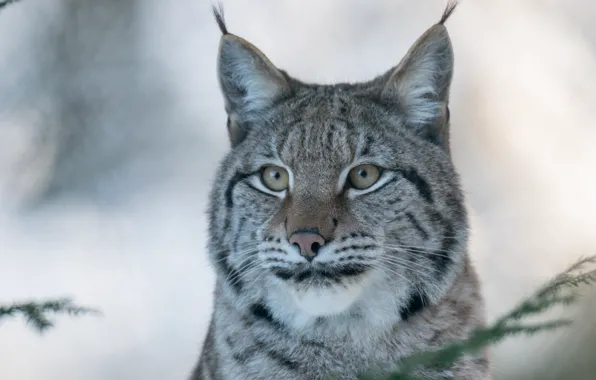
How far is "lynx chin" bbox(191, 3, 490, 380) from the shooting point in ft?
14.8

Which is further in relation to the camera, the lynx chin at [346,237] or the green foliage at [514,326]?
the lynx chin at [346,237]

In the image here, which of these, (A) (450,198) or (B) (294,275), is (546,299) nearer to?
(B) (294,275)

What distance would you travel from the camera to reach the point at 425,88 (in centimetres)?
517

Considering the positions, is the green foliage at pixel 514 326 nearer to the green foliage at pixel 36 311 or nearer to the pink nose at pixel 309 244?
the green foliage at pixel 36 311

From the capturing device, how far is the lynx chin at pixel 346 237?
4.51 metres

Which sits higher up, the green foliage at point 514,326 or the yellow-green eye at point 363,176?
the yellow-green eye at point 363,176

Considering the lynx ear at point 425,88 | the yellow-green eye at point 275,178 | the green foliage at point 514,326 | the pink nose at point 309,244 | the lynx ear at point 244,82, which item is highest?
the lynx ear at point 244,82

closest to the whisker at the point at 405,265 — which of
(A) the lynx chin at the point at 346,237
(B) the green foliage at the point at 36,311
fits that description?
(A) the lynx chin at the point at 346,237

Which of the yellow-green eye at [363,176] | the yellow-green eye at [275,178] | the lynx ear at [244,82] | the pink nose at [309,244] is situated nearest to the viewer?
the pink nose at [309,244]

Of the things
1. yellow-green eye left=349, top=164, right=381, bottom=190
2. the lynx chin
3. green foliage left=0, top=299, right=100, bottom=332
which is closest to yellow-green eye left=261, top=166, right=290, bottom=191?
the lynx chin

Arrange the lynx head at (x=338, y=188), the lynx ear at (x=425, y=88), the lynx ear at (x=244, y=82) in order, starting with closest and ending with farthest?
the lynx head at (x=338, y=188)
the lynx ear at (x=425, y=88)
the lynx ear at (x=244, y=82)

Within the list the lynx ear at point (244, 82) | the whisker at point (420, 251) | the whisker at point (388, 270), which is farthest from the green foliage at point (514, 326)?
the lynx ear at point (244, 82)

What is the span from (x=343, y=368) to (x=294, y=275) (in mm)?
631

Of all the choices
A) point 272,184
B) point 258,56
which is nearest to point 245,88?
point 258,56
